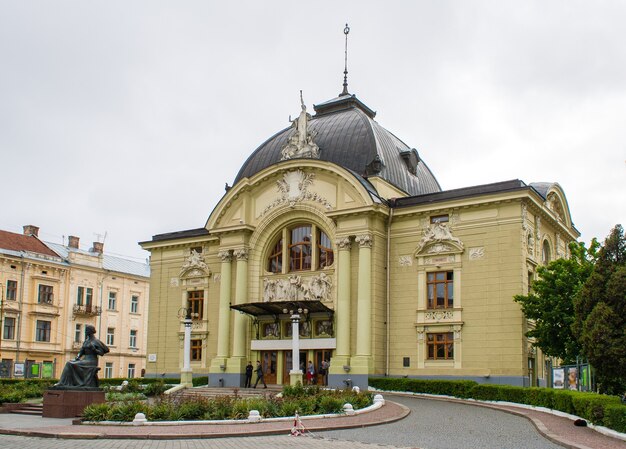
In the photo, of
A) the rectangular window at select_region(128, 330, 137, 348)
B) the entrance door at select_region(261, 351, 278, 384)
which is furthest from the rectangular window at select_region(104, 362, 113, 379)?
the entrance door at select_region(261, 351, 278, 384)

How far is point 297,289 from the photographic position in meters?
40.8

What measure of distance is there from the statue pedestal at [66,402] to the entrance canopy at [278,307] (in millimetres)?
13784

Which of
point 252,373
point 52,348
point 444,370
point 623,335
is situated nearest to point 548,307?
point 444,370

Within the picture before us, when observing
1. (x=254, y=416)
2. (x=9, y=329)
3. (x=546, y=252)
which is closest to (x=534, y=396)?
(x=254, y=416)

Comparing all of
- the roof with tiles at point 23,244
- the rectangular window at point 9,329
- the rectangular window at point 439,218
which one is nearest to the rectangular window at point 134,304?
the roof with tiles at point 23,244

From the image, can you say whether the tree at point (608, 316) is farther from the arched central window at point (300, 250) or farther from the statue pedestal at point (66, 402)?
the arched central window at point (300, 250)

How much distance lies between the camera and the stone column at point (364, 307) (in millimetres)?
37219

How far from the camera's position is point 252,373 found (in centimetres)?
4125

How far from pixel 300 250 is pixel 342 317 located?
5308 mm

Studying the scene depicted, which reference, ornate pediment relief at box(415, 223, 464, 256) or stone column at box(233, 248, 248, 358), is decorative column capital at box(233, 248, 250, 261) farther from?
ornate pediment relief at box(415, 223, 464, 256)

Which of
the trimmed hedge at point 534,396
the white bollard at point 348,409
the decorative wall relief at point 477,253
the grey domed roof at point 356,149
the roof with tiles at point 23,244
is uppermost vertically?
the grey domed roof at point 356,149

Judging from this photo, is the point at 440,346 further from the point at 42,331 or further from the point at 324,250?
the point at 42,331

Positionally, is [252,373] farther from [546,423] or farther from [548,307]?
[546,423]

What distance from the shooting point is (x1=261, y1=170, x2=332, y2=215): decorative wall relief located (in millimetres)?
40688
